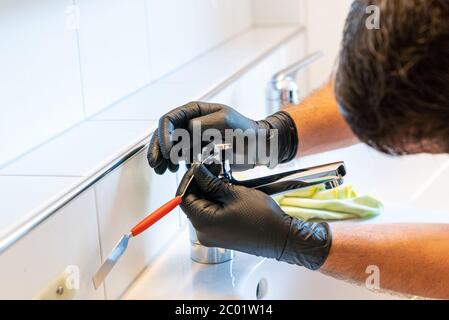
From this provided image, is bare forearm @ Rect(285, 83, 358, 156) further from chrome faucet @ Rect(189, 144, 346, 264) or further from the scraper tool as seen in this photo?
the scraper tool

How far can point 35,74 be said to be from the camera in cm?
95

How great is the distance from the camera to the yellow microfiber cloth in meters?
1.06

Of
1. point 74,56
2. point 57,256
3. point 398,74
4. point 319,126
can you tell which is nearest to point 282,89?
point 319,126

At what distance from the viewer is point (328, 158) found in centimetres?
140

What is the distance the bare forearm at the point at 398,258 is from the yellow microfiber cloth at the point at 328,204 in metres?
0.11

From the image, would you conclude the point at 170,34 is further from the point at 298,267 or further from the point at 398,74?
the point at 398,74

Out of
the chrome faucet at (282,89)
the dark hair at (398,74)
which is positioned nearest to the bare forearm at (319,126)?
the chrome faucet at (282,89)

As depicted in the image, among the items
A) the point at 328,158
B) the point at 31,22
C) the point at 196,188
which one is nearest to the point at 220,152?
the point at 196,188

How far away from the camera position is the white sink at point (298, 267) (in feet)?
3.11

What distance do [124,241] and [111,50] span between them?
0.43m

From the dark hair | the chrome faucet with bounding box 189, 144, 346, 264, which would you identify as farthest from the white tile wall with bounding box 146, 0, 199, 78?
the dark hair

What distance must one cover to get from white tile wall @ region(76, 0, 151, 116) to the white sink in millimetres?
258

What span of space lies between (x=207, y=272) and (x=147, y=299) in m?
0.09

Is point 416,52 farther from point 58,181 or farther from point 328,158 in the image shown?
point 328,158
